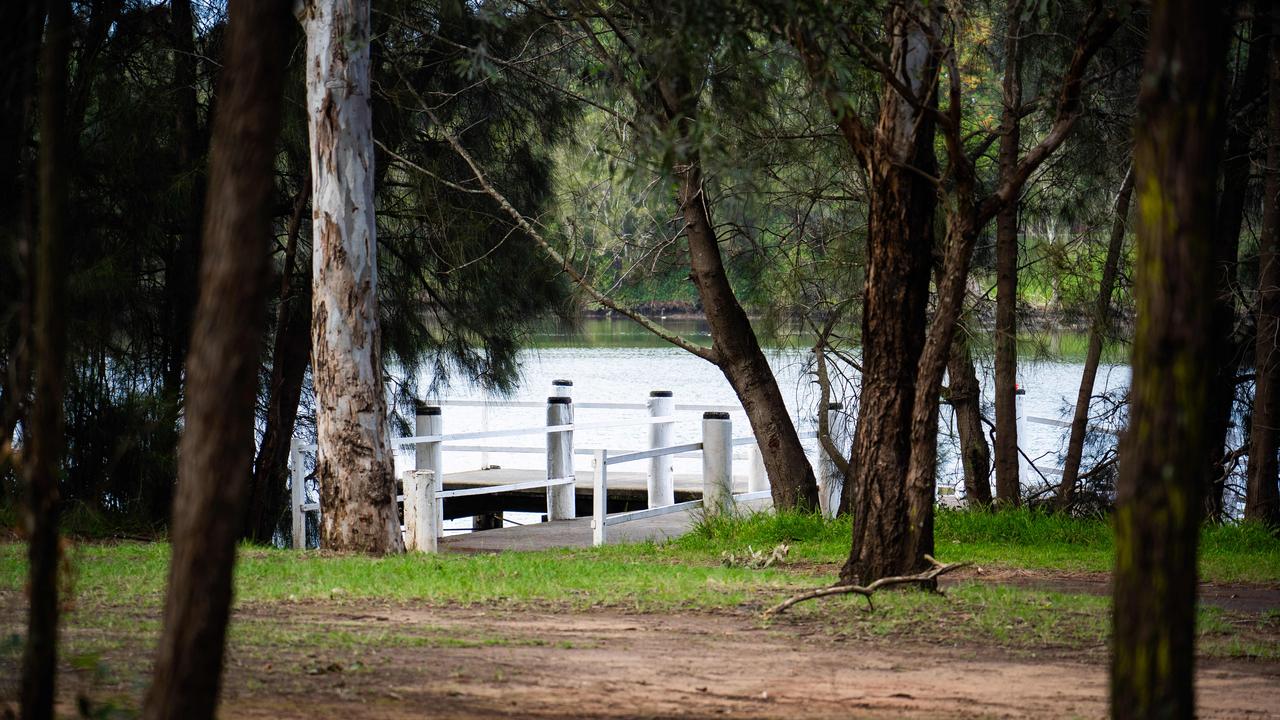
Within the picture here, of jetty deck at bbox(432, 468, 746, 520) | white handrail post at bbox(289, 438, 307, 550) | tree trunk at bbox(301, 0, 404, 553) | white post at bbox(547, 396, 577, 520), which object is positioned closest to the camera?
tree trunk at bbox(301, 0, 404, 553)

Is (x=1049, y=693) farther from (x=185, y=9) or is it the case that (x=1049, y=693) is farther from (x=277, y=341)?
(x=185, y=9)

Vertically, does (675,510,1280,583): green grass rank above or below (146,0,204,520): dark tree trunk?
below

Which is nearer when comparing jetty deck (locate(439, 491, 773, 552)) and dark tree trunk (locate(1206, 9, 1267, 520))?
jetty deck (locate(439, 491, 773, 552))

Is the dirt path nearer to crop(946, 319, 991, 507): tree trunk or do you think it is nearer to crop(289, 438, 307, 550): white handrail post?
crop(289, 438, 307, 550): white handrail post

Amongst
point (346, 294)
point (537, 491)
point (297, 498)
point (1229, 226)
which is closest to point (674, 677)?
point (346, 294)

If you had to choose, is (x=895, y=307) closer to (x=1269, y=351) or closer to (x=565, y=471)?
(x=1269, y=351)

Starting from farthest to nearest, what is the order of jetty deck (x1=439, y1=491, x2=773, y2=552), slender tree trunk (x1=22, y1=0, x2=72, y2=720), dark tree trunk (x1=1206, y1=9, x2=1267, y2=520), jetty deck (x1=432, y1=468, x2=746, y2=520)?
1. jetty deck (x1=432, y1=468, x2=746, y2=520)
2. dark tree trunk (x1=1206, y1=9, x2=1267, y2=520)
3. jetty deck (x1=439, y1=491, x2=773, y2=552)
4. slender tree trunk (x1=22, y1=0, x2=72, y2=720)

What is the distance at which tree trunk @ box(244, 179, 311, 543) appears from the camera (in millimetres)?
12523

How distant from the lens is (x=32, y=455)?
9.98 ft

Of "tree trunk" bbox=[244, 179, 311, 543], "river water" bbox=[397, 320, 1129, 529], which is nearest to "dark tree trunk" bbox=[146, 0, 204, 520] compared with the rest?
"tree trunk" bbox=[244, 179, 311, 543]

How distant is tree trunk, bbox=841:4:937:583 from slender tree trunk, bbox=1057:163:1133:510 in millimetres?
4478

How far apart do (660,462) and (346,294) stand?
469 cm

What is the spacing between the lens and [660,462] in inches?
533

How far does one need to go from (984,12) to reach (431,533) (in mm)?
7315
